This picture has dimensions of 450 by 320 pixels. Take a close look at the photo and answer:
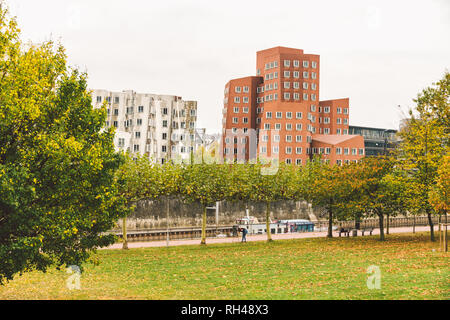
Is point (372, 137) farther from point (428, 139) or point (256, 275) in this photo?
point (256, 275)

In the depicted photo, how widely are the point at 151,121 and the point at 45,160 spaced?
100 metres

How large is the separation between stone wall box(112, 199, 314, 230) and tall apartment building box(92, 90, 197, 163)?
39.3 meters

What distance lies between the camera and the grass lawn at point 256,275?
2025 centimetres

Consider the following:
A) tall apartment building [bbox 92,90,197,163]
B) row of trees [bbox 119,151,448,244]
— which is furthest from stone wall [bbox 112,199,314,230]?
tall apartment building [bbox 92,90,197,163]

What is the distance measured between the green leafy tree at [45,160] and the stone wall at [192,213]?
43.2m

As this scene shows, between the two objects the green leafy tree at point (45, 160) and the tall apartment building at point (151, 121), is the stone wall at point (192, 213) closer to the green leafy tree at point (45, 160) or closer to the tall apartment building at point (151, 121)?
the tall apartment building at point (151, 121)

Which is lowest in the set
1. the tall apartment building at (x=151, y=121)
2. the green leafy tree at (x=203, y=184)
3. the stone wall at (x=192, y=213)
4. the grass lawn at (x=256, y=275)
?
the grass lawn at (x=256, y=275)

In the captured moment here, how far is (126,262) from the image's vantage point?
35.2m

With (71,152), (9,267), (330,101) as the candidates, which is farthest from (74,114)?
(330,101)

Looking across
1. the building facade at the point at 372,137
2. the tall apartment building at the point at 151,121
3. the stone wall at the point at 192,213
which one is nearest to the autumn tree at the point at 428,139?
the stone wall at the point at 192,213

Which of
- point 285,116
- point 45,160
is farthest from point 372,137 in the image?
point 45,160

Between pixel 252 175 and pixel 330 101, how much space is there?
3748 inches

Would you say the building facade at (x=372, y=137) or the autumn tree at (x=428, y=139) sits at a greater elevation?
the building facade at (x=372, y=137)
